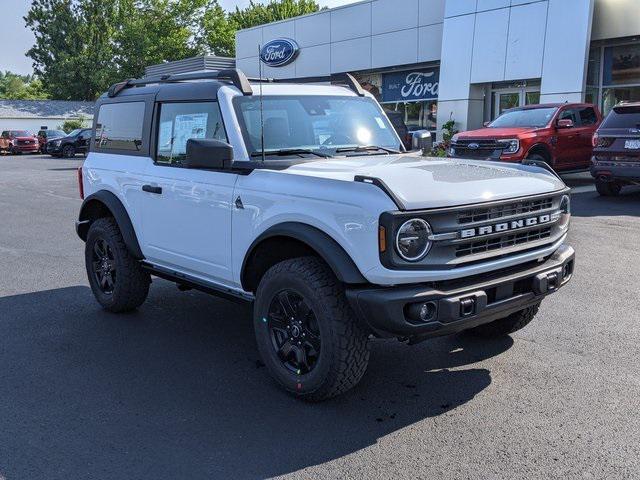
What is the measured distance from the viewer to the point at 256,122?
4.65 metres

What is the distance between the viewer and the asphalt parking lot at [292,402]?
129 inches

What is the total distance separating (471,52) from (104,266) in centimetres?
2029

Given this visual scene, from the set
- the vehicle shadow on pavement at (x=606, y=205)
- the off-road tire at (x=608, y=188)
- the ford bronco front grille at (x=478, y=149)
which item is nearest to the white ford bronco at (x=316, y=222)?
the vehicle shadow on pavement at (x=606, y=205)

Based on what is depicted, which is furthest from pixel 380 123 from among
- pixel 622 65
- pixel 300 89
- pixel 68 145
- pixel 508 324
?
pixel 68 145

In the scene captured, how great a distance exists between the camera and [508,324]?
4969 millimetres

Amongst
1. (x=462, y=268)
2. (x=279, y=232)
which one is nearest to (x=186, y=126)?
(x=279, y=232)

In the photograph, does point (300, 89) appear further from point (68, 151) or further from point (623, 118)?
point (68, 151)

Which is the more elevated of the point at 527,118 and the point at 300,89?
the point at 300,89

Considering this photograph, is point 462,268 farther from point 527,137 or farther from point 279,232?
point 527,137

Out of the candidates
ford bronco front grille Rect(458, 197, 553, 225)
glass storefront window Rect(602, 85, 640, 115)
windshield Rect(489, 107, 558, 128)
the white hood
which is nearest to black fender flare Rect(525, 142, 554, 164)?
windshield Rect(489, 107, 558, 128)

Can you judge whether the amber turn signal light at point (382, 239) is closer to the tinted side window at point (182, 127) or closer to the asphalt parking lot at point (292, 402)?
the asphalt parking lot at point (292, 402)

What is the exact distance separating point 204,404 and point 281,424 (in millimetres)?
559

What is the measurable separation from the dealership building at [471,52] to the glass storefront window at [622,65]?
0.03 meters

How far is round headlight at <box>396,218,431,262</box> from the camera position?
11.4 ft
